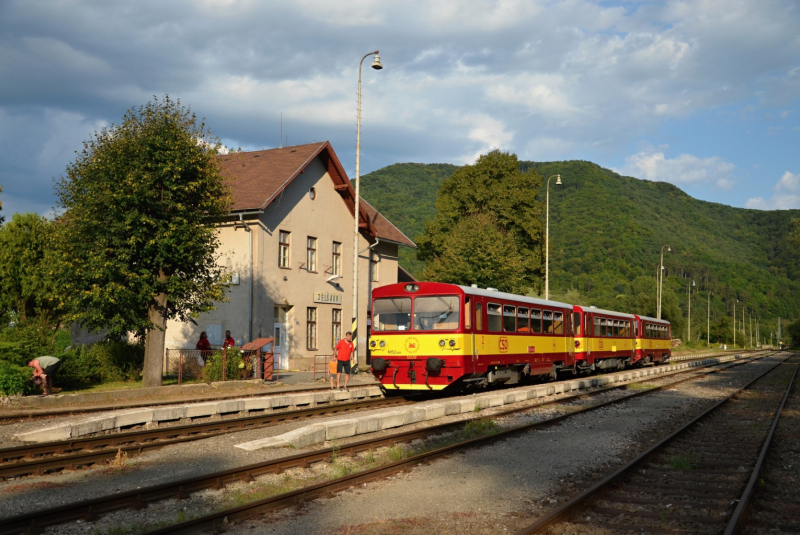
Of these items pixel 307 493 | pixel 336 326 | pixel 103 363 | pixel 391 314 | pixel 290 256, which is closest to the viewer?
pixel 307 493

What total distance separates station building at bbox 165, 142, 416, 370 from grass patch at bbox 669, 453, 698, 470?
763 inches

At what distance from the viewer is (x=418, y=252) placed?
51000 mm

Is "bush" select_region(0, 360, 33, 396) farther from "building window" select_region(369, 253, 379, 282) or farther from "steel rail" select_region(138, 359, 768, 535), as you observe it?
"building window" select_region(369, 253, 379, 282)

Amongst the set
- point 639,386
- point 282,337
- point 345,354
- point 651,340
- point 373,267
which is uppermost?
point 373,267

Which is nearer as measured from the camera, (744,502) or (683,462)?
(744,502)

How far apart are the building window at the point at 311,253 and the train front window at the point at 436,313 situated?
601 inches

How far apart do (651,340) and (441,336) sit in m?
26.2

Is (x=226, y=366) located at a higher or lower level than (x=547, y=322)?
lower

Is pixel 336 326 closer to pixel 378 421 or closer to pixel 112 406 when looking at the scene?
pixel 112 406

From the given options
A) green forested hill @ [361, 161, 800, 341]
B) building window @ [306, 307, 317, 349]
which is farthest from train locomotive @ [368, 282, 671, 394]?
green forested hill @ [361, 161, 800, 341]

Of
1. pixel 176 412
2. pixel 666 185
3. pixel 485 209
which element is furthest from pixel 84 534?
pixel 666 185

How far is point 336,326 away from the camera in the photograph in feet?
112

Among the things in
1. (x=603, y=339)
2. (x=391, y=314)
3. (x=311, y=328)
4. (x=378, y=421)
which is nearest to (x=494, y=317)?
(x=391, y=314)

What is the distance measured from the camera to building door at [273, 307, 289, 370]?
29.9 metres
